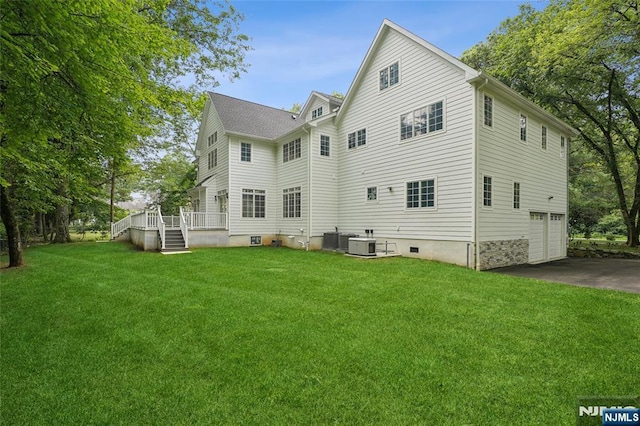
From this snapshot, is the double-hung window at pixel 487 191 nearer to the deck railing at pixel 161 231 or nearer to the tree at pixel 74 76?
the tree at pixel 74 76

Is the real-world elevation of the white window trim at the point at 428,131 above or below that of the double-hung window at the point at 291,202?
above

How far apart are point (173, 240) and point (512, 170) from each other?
14560 millimetres

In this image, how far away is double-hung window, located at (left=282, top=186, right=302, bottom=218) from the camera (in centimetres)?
1536

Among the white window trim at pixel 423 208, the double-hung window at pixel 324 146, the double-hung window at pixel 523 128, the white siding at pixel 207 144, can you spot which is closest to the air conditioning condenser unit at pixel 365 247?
the white window trim at pixel 423 208

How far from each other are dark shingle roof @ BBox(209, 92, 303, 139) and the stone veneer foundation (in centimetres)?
1205

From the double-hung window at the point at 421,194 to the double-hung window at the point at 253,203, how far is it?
27.4 ft

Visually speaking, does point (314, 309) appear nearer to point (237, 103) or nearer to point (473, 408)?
point (473, 408)

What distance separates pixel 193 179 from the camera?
26.0 m

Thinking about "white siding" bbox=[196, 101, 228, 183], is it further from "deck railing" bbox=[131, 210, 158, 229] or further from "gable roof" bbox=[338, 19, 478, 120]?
"gable roof" bbox=[338, 19, 478, 120]

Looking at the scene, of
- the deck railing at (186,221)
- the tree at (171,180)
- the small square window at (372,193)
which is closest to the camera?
the small square window at (372,193)

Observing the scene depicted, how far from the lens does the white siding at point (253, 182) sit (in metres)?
15.6

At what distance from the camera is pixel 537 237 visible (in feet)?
41.4

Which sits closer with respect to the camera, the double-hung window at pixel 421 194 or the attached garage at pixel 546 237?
the double-hung window at pixel 421 194

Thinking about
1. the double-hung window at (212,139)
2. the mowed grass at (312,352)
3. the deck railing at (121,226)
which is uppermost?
the double-hung window at (212,139)
